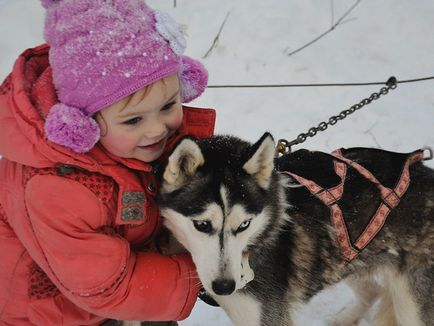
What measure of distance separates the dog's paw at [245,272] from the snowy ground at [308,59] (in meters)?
2.22

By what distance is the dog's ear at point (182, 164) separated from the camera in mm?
1739

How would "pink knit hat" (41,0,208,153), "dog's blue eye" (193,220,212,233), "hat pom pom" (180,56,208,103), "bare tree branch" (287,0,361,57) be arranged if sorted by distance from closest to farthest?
"pink knit hat" (41,0,208,153), "dog's blue eye" (193,220,212,233), "hat pom pom" (180,56,208,103), "bare tree branch" (287,0,361,57)

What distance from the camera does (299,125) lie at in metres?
4.28

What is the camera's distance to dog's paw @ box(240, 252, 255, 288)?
1909 mm

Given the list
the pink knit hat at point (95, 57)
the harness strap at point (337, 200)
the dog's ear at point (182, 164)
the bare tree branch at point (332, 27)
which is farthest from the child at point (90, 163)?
the bare tree branch at point (332, 27)

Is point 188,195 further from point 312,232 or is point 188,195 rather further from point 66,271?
point 312,232

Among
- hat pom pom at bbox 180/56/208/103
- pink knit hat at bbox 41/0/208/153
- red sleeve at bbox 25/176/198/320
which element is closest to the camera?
pink knit hat at bbox 41/0/208/153

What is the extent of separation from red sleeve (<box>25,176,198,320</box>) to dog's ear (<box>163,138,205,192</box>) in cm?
29

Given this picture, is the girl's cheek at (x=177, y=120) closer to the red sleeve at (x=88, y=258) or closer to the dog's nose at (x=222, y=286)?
the red sleeve at (x=88, y=258)

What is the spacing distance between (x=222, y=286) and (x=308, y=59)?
12.1 feet

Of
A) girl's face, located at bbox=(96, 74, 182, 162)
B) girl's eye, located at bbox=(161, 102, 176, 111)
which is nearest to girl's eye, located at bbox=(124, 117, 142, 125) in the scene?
A: girl's face, located at bbox=(96, 74, 182, 162)

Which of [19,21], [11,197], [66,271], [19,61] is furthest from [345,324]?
[19,21]

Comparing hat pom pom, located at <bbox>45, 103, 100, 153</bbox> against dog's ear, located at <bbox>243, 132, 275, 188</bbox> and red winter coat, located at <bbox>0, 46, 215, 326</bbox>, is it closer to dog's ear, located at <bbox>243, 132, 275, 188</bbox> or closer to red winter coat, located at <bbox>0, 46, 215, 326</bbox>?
red winter coat, located at <bbox>0, 46, 215, 326</bbox>

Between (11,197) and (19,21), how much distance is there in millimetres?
3546
